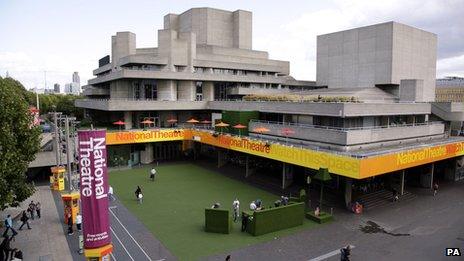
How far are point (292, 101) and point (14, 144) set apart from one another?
3143 centimetres

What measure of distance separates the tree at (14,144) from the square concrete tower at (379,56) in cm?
4969

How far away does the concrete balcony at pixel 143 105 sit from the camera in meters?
55.5

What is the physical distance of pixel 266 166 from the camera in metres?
47.8

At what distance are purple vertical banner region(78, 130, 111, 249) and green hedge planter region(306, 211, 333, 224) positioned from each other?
741 inches

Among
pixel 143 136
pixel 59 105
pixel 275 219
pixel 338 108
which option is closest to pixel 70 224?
pixel 275 219

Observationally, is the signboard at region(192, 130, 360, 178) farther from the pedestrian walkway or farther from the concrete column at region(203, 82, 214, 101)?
the pedestrian walkway

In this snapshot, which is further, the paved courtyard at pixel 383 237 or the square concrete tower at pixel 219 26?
the square concrete tower at pixel 219 26

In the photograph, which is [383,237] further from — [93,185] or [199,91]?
[199,91]

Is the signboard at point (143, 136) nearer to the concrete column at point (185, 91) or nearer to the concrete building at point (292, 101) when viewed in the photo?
the concrete building at point (292, 101)

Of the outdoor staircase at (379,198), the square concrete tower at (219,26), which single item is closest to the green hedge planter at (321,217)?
the outdoor staircase at (379,198)

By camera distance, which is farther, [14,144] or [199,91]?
[199,91]

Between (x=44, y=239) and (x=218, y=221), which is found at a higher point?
(x=218, y=221)

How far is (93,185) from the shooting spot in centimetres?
1717

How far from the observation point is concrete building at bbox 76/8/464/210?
37625mm
